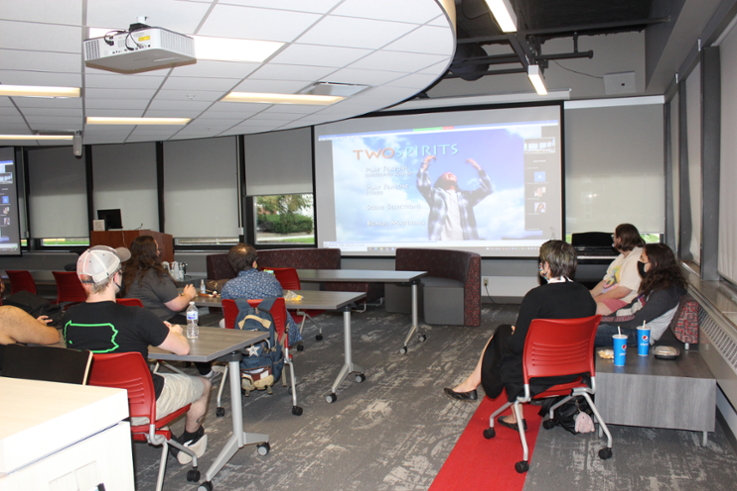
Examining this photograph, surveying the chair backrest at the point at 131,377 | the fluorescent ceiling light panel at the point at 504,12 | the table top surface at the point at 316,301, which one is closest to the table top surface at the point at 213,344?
the chair backrest at the point at 131,377

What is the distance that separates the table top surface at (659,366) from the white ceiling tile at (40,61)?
14.8 ft

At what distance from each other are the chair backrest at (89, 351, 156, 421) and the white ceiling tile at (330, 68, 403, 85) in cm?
359

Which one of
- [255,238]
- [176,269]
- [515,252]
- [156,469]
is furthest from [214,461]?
[255,238]

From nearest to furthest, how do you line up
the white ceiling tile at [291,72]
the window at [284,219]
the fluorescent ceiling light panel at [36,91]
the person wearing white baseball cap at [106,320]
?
1. the person wearing white baseball cap at [106,320]
2. the white ceiling tile at [291,72]
3. the fluorescent ceiling light panel at [36,91]
4. the window at [284,219]

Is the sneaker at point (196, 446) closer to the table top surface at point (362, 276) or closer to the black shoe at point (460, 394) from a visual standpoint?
the black shoe at point (460, 394)

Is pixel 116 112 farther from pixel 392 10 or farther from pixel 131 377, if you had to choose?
pixel 131 377

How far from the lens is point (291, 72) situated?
5164 mm

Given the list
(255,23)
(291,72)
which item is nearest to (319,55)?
(291,72)

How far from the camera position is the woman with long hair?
14.0ft

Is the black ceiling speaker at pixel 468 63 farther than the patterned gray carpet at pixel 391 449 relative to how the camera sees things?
Yes

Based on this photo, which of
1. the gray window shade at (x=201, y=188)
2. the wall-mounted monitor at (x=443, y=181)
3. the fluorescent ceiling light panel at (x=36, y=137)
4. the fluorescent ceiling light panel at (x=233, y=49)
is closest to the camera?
the fluorescent ceiling light panel at (x=233, y=49)

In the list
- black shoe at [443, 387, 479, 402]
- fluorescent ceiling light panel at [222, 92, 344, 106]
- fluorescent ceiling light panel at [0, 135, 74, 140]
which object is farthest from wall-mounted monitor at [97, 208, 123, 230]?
black shoe at [443, 387, 479, 402]

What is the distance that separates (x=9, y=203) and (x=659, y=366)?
11092 millimetres

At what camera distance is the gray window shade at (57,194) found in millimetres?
10539
